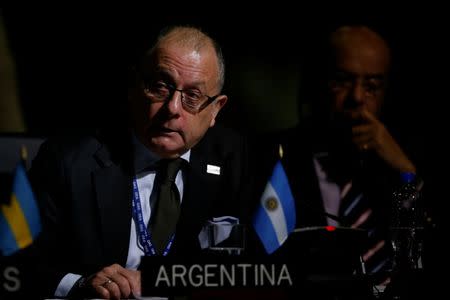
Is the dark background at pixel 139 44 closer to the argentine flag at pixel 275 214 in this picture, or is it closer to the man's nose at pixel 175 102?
the man's nose at pixel 175 102

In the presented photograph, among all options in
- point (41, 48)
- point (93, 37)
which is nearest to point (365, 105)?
point (93, 37)

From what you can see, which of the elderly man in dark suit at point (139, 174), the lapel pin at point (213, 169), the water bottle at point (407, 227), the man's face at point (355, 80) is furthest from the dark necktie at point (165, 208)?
the man's face at point (355, 80)

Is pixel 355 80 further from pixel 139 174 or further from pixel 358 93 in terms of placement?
pixel 139 174

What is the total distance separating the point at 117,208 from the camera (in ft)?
7.20

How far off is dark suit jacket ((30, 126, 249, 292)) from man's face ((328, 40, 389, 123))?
79cm

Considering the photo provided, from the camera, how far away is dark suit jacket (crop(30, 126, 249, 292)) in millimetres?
2195

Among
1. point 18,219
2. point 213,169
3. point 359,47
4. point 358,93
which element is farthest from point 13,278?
point 359,47

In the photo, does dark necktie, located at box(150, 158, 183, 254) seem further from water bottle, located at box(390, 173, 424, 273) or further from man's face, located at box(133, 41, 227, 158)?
water bottle, located at box(390, 173, 424, 273)

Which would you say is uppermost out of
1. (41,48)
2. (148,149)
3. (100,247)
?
(41,48)

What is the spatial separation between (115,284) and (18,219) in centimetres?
33

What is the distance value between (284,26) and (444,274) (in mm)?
2377

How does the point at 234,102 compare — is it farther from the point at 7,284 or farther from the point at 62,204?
the point at 7,284

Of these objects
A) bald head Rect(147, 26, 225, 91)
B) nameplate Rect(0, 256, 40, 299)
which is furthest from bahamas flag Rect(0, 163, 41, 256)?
bald head Rect(147, 26, 225, 91)

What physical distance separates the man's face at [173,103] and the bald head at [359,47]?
29.4 inches
